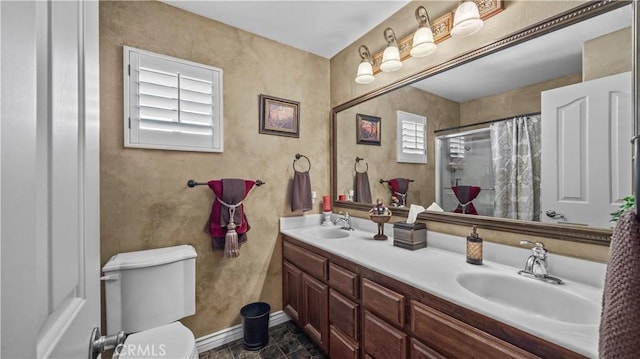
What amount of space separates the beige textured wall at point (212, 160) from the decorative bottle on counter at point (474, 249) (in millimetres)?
1443

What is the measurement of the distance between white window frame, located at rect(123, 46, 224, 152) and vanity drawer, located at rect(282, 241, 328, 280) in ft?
3.30

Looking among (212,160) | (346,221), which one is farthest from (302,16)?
(346,221)

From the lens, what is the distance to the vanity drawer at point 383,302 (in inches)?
45.3

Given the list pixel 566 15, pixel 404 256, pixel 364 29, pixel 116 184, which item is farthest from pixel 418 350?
pixel 364 29

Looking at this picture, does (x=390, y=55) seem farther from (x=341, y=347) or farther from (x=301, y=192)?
(x=341, y=347)

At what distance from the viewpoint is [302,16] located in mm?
1929

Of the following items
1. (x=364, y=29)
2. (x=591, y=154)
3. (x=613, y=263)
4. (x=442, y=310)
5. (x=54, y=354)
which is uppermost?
(x=364, y=29)

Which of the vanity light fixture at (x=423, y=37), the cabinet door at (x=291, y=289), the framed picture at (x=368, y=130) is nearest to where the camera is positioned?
the vanity light fixture at (x=423, y=37)

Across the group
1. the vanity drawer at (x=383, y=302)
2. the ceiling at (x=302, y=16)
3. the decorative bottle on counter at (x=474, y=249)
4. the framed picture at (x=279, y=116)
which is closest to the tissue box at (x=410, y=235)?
the decorative bottle on counter at (x=474, y=249)

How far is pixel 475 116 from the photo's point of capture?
4.81 ft

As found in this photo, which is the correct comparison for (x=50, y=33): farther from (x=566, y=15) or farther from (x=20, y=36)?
(x=566, y=15)

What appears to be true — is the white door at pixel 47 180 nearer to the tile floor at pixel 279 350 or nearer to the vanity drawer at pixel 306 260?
the vanity drawer at pixel 306 260

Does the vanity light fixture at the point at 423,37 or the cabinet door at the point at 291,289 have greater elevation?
the vanity light fixture at the point at 423,37

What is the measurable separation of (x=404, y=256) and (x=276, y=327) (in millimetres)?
1431
